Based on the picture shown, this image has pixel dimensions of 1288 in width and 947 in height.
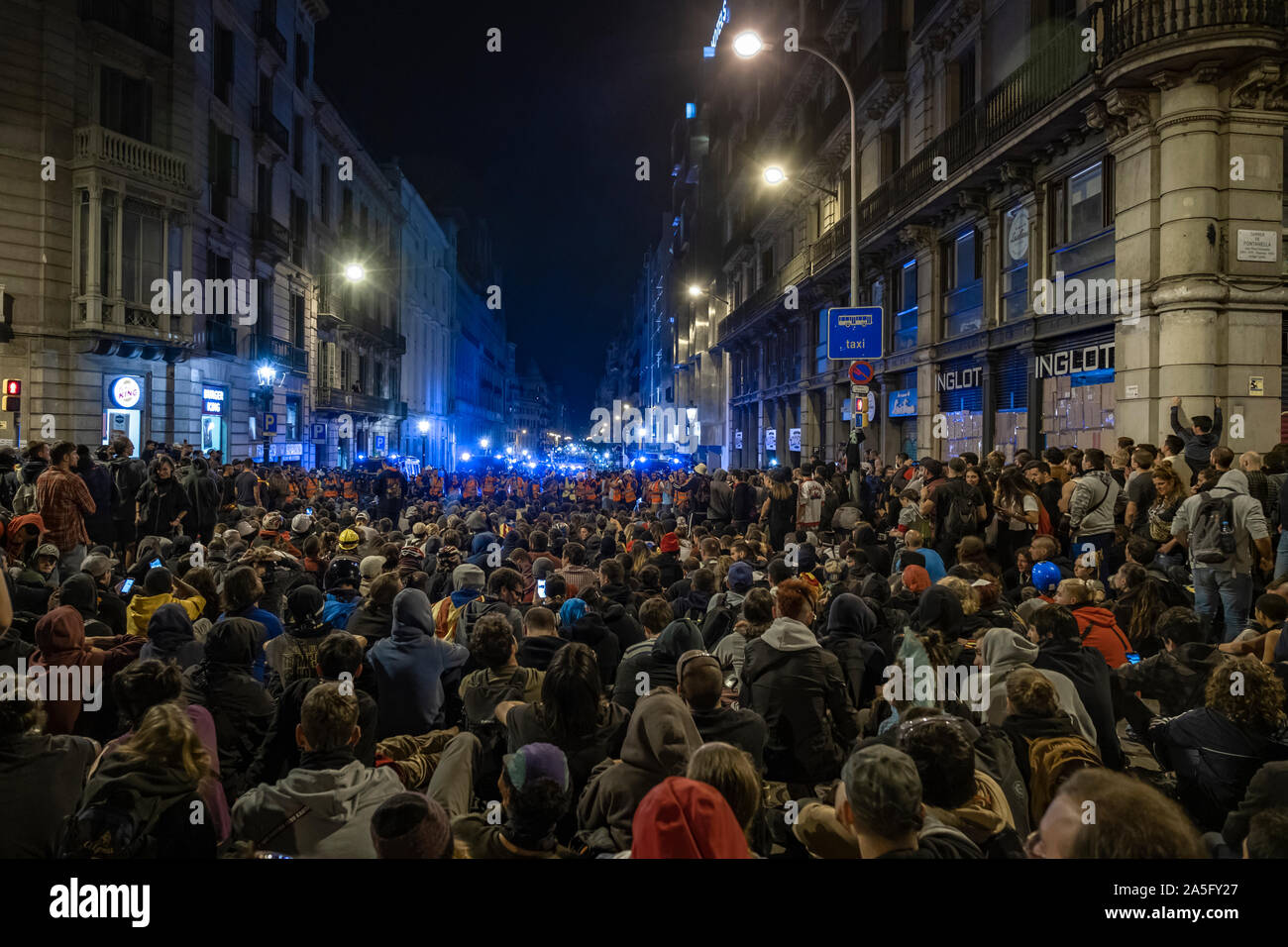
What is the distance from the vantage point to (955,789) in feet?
9.96

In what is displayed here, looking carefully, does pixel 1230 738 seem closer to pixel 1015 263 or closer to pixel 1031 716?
pixel 1031 716

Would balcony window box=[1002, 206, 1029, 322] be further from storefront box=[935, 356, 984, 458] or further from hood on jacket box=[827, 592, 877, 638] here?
hood on jacket box=[827, 592, 877, 638]

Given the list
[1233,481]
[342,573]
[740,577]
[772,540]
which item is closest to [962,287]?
[772,540]

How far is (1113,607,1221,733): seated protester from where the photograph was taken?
502 centimetres

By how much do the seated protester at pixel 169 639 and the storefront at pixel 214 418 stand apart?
2335 cm

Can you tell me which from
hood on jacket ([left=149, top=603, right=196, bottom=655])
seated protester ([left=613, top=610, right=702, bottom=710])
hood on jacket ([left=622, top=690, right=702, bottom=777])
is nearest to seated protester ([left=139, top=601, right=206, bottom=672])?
hood on jacket ([left=149, top=603, right=196, bottom=655])

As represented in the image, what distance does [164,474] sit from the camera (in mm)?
11750

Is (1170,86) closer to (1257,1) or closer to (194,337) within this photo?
(1257,1)

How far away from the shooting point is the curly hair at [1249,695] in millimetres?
3748

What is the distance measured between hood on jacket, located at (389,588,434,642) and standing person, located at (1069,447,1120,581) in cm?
772

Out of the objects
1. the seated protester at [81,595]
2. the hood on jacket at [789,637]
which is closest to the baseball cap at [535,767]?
the hood on jacket at [789,637]

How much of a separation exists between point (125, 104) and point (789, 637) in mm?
26999
